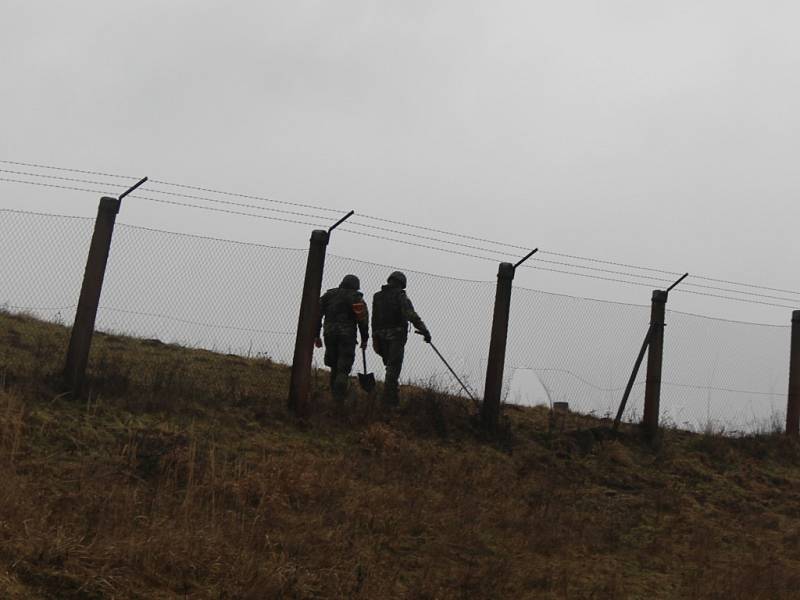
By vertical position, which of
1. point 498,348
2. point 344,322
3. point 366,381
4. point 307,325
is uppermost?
point 344,322

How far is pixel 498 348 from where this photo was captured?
11.5 m

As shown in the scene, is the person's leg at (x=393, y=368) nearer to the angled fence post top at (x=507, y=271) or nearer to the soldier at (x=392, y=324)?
the soldier at (x=392, y=324)

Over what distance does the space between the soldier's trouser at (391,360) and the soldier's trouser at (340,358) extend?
1.44ft

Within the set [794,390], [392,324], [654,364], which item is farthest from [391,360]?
[794,390]

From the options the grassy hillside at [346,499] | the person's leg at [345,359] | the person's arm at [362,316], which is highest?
the person's arm at [362,316]

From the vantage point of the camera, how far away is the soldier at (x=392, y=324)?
463 inches

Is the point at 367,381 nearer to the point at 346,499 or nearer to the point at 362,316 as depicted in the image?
the point at 362,316

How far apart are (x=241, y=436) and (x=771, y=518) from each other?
A: 17.0ft

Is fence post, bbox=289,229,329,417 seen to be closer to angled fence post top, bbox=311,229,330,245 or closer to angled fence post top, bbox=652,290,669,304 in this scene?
angled fence post top, bbox=311,229,330,245

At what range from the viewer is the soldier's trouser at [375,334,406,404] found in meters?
11.6

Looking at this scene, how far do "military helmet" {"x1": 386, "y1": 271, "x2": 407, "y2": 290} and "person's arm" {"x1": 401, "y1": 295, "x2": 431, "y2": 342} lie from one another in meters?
0.19

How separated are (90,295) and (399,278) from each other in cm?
366

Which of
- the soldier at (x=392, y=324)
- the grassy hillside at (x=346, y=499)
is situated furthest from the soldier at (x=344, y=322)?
the grassy hillside at (x=346, y=499)

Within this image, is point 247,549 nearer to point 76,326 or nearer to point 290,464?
point 290,464
